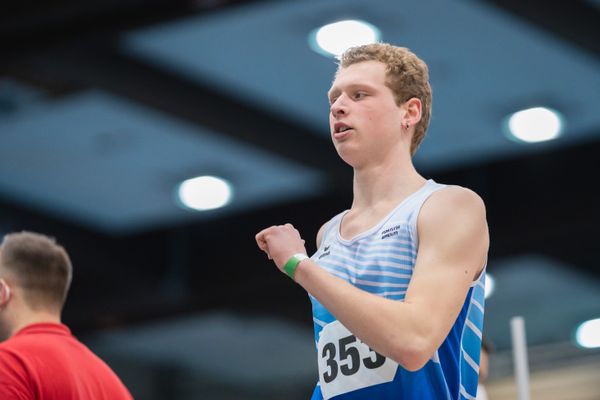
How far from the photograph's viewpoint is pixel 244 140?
926 centimetres

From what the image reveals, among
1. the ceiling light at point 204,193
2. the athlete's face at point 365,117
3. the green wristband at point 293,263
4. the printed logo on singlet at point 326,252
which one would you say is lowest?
the green wristband at point 293,263

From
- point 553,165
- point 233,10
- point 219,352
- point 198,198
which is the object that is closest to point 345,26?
point 233,10

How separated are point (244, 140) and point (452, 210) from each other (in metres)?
6.57

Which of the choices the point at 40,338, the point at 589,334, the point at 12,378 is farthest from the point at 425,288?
the point at 589,334

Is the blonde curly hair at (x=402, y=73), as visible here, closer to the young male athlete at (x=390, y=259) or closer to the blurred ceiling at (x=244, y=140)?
the young male athlete at (x=390, y=259)

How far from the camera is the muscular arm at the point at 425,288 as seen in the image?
254 cm

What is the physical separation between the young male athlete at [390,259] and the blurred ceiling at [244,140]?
452 centimetres

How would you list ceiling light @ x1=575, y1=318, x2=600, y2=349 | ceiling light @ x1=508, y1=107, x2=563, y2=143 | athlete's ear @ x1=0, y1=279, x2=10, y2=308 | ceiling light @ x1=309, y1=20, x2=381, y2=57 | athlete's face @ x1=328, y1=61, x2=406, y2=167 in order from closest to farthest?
athlete's face @ x1=328, y1=61, x2=406, y2=167 → athlete's ear @ x1=0, y1=279, x2=10, y2=308 → ceiling light @ x1=309, y1=20, x2=381, y2=57 → ceiling light @ x1=508, y1=107, x2=563, y2=143 → ceiling light @ x1=575, y1=318, x2=600, y2=349

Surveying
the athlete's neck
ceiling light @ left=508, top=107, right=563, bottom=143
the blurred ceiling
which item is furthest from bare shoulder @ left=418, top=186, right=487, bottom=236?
ceiling light @ left=508, top=107, right=563, bottom=143

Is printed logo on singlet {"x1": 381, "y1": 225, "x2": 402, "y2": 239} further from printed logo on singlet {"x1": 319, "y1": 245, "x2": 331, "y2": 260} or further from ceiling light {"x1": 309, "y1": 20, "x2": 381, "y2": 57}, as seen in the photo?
ceiling light {"x1": 309, "y1": 20, "x2": 381, "y2": 57}

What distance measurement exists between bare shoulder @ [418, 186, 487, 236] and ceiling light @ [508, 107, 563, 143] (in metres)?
6.71

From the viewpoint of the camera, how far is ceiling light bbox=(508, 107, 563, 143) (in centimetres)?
940

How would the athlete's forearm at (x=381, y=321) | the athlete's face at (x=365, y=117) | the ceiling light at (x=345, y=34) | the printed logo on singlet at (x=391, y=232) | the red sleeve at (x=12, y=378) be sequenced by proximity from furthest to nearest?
the ceiling light at (x=345, y=34)
the red sleeve at (x=12, y=378)
the athlete's face at (x=365, y=117)
the printed logo on singlet at (x=391, y=232)
the athlete's forearm at (x=381, y=321)

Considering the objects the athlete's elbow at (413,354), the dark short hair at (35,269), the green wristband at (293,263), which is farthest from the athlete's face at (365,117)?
the dark short hair at (35,269)
